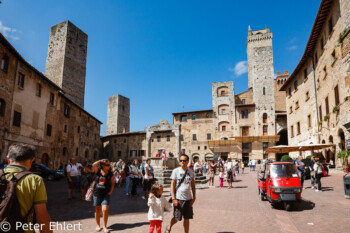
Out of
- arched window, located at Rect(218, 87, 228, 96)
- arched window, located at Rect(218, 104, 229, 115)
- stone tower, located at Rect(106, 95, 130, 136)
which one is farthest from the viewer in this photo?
stone tower, located at Rect(106, 95, 130, 136)

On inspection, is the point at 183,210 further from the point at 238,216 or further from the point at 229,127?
the point at 229,127

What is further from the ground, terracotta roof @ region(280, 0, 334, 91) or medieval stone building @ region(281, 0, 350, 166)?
terracotta roof @ region(280, 0, 334, 91)

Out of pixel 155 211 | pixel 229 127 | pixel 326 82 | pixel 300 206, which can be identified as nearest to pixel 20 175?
A: pixel 155 211

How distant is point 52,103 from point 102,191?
2267 centimetres

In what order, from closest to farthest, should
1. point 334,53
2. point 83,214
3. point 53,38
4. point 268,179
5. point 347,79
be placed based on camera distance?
point 83,214 < point 268,179 < point 347,79 < point 334,53 < point 53,38

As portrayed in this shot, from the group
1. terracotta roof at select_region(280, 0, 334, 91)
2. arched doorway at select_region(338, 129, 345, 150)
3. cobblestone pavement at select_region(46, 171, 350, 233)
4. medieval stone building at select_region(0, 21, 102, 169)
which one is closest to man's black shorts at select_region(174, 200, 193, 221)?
cobblestone pavement at select_region(46, 171, 350, 233)

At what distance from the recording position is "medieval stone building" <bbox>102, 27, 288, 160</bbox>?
3925cm

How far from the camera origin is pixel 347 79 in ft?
50.1

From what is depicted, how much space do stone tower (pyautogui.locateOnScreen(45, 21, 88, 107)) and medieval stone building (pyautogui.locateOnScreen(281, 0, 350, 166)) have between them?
31.8 m

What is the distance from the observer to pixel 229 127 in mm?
41938

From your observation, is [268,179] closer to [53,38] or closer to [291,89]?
[291,89]

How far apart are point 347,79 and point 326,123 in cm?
551

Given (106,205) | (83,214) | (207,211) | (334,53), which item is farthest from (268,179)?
(334,53)

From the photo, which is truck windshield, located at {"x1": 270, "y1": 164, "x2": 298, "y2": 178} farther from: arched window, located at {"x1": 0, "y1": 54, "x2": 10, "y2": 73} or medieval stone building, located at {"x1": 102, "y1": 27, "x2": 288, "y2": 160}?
medieval stone building, located at {"x1": 102, "y1": 27, "x2": 288, "y2": 160}
